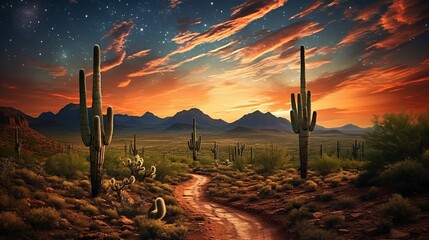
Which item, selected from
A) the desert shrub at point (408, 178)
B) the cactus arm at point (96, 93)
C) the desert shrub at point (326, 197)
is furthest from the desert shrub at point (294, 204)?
the cactus arm at point (96, 93)

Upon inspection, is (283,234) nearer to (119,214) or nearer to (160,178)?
(119,214)

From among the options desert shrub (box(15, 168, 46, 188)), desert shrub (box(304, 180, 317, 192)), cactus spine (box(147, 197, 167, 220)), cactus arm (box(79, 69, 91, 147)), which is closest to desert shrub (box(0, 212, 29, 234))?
cactus spine (box(147, 197, 167, 220))

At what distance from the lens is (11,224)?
784cm

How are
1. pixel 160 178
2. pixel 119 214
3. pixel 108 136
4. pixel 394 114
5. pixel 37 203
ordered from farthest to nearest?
pixel 160 178, pixel 394 114, pixel 108 136, pixel 119 214, pixel 37 203

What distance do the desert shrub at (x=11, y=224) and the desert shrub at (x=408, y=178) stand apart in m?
13.1

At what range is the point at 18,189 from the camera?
10.8 metres

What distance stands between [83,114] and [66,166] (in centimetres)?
471

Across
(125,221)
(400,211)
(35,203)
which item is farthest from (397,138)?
(35,203)

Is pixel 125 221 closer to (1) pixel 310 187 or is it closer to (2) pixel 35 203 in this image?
(2) pixel 35 203

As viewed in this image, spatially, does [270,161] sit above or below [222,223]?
above

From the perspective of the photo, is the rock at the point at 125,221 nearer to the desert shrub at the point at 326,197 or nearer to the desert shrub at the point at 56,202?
the desert shrub at the point at 56,202

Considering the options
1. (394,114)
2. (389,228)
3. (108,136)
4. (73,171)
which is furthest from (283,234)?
(73,171)

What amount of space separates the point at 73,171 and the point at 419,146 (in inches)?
729

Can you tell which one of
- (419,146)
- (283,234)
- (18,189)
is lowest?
(283,234)
